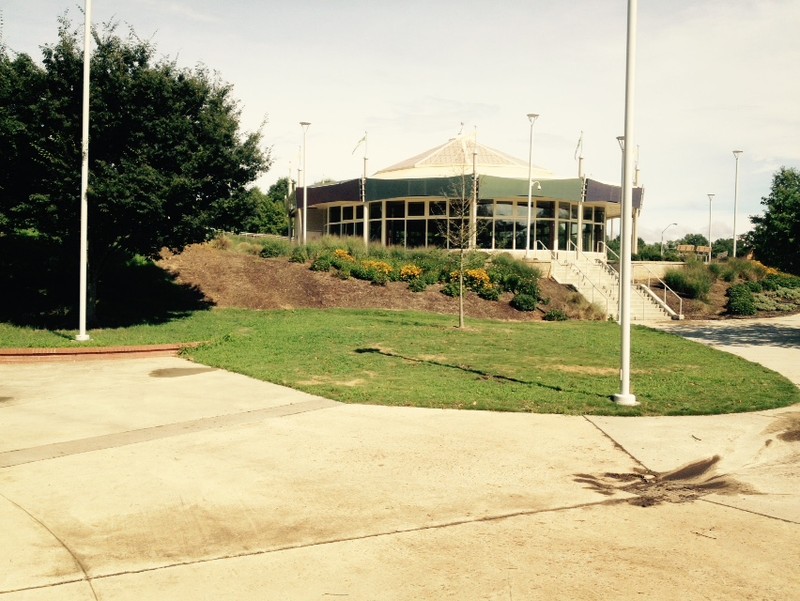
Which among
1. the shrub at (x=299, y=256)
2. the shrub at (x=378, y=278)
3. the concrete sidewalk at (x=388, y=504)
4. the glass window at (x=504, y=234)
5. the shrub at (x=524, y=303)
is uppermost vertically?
the glass window at (x=504, y=234)

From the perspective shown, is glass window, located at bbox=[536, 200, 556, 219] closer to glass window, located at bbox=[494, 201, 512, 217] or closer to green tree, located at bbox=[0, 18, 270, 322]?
glass window, located at bbox=[494, 201, 512, 217]

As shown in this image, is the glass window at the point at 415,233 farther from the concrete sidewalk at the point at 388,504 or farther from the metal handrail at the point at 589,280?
the concrete sidewalk at the point at 388,504

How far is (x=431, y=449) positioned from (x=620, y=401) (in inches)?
151

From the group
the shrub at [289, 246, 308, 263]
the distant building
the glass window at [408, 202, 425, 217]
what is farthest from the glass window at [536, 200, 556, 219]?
the shrub at [289, 246, 308, 263]

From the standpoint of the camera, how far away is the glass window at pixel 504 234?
38.2m

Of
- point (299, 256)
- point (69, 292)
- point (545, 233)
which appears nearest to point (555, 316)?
point (299, 256)

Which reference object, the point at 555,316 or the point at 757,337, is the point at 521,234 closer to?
the point at 555,316

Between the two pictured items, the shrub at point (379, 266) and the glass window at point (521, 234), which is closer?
the shrub at point (379, 266)

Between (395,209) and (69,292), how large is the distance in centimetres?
2141

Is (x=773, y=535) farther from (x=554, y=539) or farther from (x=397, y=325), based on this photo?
(x=397, y=325)

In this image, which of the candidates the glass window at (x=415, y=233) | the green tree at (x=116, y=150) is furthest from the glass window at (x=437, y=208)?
the green tree at (x=116, y=150)

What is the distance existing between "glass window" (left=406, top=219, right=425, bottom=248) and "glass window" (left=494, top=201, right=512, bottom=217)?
422cm

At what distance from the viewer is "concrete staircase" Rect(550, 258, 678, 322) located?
93.5 ft

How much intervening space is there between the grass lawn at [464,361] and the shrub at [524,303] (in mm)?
3284
